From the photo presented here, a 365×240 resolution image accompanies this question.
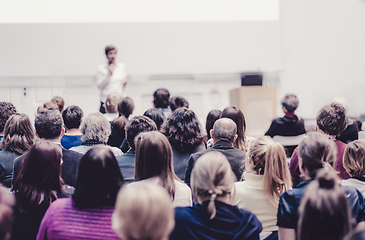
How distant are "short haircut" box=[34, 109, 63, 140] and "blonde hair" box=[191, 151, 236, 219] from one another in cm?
138

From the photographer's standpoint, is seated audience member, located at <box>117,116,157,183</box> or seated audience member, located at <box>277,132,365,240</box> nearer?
seated audience member, located at <box>277,132,365,240</box>

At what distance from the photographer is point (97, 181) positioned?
1398 millimetres

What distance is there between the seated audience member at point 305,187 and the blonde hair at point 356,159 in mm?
327

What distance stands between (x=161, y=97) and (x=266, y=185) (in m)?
2.25

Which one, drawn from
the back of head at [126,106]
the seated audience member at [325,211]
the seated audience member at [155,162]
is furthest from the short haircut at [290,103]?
the seated audience member at [325,211]

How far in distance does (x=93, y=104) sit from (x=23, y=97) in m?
1.02

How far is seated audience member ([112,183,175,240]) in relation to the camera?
91 centimetres

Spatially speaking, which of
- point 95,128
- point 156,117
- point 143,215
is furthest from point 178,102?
point 143,215

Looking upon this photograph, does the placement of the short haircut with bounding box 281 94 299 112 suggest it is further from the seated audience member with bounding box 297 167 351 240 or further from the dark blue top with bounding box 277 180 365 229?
the seated audience member with bounding box 297 167 351 240

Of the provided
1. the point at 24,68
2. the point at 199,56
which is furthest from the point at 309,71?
the point at 24,68

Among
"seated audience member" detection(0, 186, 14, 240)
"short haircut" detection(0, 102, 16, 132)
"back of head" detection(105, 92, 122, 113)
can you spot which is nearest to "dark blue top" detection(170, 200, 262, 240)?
"seated audience member" detection(0, 186, 14, 240)

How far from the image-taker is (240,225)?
132 centimetres

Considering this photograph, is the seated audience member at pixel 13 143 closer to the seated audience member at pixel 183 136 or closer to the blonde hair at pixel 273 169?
the seated audience member at pixel 183 136

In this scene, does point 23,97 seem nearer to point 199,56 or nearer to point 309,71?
point 199,56
